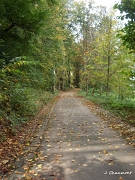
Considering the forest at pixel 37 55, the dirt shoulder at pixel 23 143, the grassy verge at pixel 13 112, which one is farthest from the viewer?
the forest at pixel 37 55

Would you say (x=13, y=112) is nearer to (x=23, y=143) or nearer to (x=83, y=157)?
(x=23, y=143)

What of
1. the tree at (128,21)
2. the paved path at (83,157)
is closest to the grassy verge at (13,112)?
the paved path at (83,157)

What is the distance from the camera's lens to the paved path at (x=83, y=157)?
401 cm

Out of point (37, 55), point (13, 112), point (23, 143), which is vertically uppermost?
point (37, 55)

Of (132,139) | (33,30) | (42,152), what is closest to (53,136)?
(42,152)

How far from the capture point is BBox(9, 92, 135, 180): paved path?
4012 mm

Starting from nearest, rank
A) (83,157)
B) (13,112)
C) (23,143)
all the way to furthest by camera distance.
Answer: (83,157) → (23,143) → (13,112)

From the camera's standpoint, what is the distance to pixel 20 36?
30.1 ft

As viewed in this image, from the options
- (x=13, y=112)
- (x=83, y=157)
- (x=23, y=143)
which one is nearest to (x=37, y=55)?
(x=13, y=112)

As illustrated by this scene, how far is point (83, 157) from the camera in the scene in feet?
16.2

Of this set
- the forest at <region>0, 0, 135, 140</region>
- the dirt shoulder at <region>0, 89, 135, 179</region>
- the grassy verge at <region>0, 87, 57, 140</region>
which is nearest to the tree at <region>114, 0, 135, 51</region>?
the forest at <region>0, 0, 135, 140</region>

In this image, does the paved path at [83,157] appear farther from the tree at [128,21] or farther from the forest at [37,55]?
the tree at [128,21]

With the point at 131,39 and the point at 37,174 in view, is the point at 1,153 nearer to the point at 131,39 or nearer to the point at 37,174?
the point at 37,174

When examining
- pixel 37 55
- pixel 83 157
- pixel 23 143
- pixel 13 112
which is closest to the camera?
pixel 83 157
